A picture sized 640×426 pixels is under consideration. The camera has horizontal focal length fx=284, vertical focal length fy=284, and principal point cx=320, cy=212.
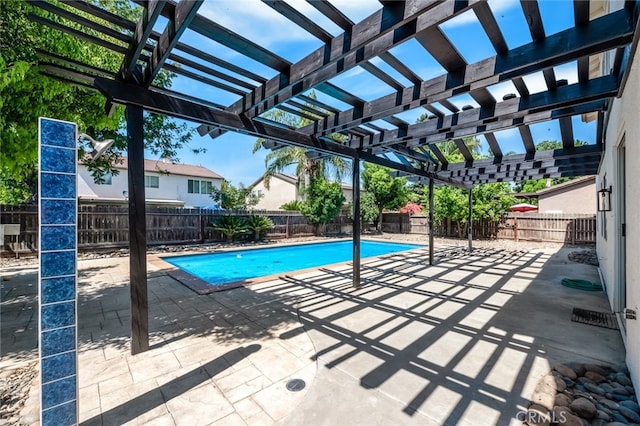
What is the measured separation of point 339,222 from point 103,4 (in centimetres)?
1687

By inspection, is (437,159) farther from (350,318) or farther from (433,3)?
(433,3)

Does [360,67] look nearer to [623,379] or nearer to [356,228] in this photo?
[356,228]

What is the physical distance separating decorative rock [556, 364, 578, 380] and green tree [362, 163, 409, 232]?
52.9 ft

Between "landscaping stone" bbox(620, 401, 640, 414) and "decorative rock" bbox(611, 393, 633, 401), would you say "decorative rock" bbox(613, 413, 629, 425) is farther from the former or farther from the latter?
"decorative rock" bbox(611, 393, 633, 401)

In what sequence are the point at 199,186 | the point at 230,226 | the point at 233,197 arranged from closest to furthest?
the point at 230,226, the point at 233,197, the point at 199,186

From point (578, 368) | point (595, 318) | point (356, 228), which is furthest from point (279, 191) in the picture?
point (578, 368)

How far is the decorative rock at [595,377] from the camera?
8.51 ft

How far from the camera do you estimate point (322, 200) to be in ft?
54.9

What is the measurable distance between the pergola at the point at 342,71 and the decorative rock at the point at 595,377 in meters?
2.77

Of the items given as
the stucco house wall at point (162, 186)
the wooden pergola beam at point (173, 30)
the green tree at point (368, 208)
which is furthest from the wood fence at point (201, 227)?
the wooden pergola beam at point (173, 30)

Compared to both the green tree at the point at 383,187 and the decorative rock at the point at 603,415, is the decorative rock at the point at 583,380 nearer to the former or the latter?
the decorative rock at the point at 603,415

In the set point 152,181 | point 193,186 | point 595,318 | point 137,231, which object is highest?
point 152,181

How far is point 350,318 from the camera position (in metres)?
4.14

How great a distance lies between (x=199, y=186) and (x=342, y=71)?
23.5m
